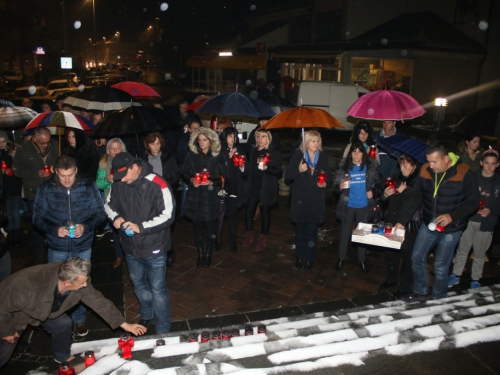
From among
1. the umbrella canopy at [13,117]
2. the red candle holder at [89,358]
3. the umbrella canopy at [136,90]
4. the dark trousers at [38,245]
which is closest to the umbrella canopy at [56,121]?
the umbrella canopy at [13,117]

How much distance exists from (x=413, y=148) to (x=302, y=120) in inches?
65.4

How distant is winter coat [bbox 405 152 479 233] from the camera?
447cm

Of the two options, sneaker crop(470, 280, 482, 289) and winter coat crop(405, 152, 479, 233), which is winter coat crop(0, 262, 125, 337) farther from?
sneaker crop(470, 280, 482, 289)

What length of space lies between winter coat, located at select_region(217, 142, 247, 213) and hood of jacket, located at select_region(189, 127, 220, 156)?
0.16 m

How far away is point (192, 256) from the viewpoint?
6555 millimetres

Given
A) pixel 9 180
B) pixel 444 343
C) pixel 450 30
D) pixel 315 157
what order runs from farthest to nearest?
pixel 450 30, pixel 9 180, pixel 315 157, pixel 444 343

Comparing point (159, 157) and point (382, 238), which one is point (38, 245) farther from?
point (382, 238)

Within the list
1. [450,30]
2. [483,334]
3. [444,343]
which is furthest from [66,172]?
[450,30]

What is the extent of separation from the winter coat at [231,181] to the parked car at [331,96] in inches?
442

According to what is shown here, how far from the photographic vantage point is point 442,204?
4551mm

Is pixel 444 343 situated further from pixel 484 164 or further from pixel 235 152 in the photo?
pixel 235 152

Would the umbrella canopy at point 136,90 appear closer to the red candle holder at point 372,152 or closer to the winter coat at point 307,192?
the winter coat at point 307,192

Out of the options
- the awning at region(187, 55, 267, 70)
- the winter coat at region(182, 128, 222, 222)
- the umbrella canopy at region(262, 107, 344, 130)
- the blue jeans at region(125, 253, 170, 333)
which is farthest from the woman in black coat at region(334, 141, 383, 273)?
the awning at region(187, 55, 267, 70)

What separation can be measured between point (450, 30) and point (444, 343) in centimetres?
2339
